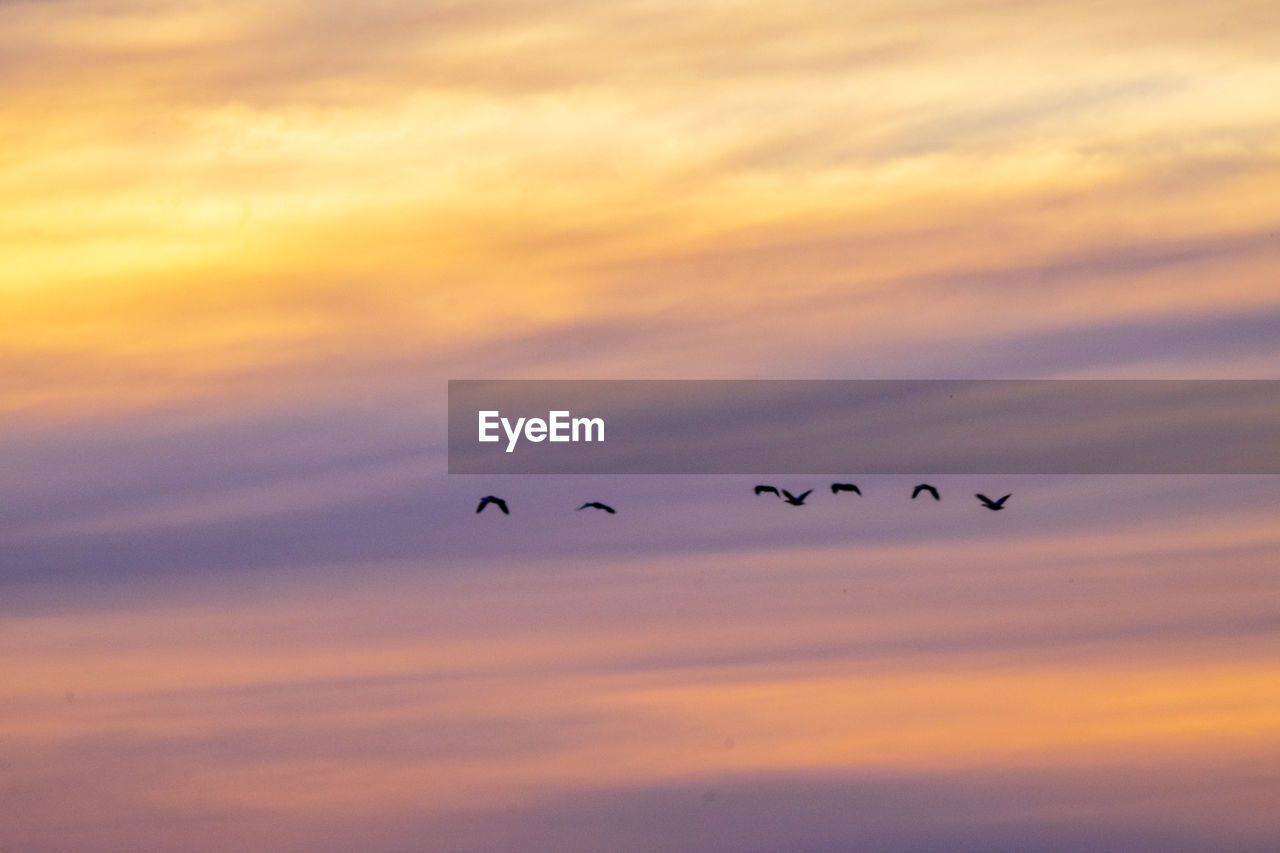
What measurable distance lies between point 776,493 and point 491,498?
29419mm

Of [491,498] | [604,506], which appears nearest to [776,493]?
[604,506]

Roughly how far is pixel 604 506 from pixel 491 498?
1530cm

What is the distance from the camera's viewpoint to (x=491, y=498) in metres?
181

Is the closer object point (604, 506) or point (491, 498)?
point (491, 498)

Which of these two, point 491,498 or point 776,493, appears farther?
point 776,493

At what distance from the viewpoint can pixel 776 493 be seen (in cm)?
19988

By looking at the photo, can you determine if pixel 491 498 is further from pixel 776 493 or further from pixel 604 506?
pixel 776 493

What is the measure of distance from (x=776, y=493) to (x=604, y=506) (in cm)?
1545
